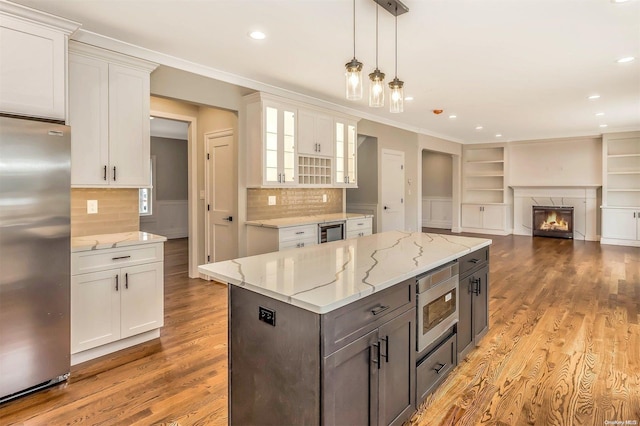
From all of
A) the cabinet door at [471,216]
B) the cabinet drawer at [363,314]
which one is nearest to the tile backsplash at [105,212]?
the cabinet drawer at [363,314]

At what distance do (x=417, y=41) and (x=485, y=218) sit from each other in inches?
310

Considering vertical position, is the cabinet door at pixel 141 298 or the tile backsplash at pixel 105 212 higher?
the tile backsplash at pixel 105 212

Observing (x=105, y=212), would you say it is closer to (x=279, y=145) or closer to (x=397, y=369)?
(x=279, y=145)

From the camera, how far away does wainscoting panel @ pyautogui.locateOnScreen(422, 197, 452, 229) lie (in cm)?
1113

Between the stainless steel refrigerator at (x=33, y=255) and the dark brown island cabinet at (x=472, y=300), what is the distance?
271cm

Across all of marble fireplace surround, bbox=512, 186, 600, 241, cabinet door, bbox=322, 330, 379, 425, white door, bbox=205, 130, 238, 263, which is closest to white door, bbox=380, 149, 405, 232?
white door, bbox=205, 130, 238, 263

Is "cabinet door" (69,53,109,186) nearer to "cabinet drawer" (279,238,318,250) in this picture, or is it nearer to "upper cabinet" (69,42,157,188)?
"upper cabinet" (69,42,157,188)

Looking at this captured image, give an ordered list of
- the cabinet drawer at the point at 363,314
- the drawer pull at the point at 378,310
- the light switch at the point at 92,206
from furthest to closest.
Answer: the light switch at the point at 92,206 < the drawer pull at the point at 378,310 < the cabinet drawer at the point at 363,314

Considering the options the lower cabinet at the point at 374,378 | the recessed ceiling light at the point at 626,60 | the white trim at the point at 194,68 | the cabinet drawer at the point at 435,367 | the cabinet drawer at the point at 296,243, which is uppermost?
the recessed ceiling light at the point at 626,60

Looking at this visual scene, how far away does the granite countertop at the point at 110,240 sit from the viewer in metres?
2.69

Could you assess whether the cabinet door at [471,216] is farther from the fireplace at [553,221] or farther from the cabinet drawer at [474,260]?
the cabinet drawer at [474,260]

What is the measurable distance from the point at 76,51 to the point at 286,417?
3.07m

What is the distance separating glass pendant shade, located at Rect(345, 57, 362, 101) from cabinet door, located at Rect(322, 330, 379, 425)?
4.72 feet

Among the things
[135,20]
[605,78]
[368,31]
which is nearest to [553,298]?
[605,78]
